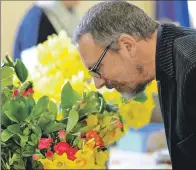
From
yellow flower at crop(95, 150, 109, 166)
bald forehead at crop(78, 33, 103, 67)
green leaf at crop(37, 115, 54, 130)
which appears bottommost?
yellow flower at crop(95, 150, 109, 166)

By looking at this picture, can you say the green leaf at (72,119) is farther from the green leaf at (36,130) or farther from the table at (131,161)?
the table at (131,161)

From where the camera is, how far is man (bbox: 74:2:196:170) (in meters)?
0.94

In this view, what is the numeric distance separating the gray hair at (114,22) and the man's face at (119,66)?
0.02m

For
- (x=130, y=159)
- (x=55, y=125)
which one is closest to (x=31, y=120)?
(x=55, y=125)

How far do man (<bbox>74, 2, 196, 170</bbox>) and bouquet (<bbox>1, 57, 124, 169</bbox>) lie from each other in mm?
89

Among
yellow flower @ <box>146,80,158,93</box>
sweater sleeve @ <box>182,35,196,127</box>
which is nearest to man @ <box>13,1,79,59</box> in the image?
yellow flower @ <box>146,80,158,93</box>

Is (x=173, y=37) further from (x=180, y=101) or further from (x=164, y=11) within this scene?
(x=164, y=11)

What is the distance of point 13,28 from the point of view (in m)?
3.24

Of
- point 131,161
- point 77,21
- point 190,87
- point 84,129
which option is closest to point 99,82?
point 84,129

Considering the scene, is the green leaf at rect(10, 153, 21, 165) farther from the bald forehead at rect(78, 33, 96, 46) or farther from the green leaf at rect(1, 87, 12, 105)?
the bald forehead at rect(78, 33, 96, 46)

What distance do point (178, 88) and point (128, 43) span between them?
15 cm

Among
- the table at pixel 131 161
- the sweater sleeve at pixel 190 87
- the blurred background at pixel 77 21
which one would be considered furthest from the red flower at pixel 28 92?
the table at pixel 131 161

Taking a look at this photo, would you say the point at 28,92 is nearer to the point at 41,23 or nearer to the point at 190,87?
the point at 190,87

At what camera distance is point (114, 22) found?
0.98 m
